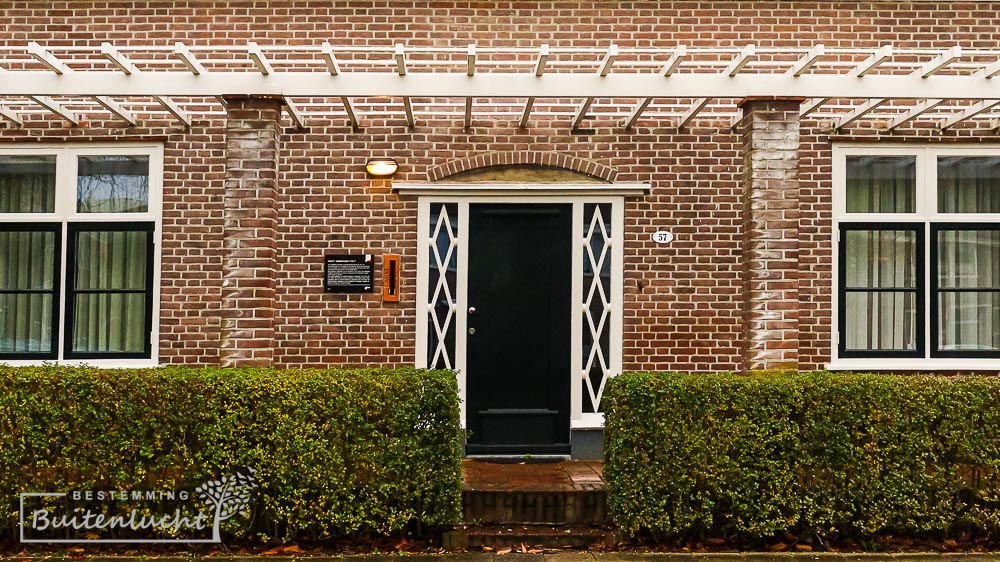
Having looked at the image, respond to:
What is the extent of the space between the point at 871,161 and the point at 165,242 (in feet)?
19.8

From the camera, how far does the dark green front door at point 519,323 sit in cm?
686

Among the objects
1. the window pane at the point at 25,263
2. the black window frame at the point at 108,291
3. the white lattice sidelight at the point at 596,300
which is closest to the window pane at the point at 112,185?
the black window frame at the point at 108,291


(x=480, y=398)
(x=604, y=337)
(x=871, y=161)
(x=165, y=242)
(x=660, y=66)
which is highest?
(x=660, y=66)

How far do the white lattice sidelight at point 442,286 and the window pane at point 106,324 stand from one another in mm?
2467

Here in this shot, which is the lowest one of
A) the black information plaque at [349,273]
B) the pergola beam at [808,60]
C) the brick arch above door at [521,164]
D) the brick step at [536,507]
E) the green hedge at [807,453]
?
the brick step at [536,507]

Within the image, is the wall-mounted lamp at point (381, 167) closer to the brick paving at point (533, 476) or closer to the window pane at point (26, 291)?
the brick paving at point (533, 476)

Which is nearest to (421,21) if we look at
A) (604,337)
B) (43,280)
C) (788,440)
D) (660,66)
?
(660,66)

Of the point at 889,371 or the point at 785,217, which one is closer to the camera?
the point at 785,217

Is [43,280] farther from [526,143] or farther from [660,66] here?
[660,66]

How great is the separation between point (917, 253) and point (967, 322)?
763 mm

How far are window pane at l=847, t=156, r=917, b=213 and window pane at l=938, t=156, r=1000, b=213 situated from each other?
0.27m

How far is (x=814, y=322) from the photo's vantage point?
22.7 feet

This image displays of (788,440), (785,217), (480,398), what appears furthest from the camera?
(480,398)

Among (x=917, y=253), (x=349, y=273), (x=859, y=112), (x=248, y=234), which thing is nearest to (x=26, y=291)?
(x=248, y=234)
